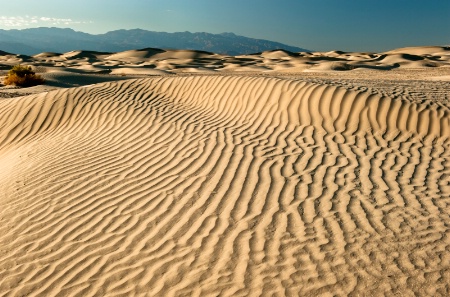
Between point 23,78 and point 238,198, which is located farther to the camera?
point 23,78

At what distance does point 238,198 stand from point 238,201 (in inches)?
3.0

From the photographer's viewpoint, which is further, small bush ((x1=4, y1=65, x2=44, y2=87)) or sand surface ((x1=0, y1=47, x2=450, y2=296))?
small bush ((x1=4, y1=65, x2=44, y2=87))

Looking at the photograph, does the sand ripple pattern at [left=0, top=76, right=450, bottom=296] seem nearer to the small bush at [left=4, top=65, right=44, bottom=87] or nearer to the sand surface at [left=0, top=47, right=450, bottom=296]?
the sand surface at [left=0, top=47, right=450, bottom=296]

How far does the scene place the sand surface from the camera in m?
3.44

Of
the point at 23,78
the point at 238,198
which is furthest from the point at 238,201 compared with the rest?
the point at 23,78

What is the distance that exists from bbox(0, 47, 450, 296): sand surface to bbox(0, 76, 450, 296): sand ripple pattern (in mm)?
19

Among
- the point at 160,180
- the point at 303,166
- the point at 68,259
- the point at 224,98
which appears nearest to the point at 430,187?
the point at 303,166

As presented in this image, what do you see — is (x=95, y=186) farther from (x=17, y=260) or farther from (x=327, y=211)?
(x=327, y=211)

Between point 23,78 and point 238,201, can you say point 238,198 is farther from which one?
point 23,78

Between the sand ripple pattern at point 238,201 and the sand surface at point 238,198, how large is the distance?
0.8 inches

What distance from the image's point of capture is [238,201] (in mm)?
4652

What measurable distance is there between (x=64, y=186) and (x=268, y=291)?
3.40 metres

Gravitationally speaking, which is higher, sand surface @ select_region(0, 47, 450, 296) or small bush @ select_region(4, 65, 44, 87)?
small bush @ select_region(4, 65, 44, 87)

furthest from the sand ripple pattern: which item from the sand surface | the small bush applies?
the small bush
